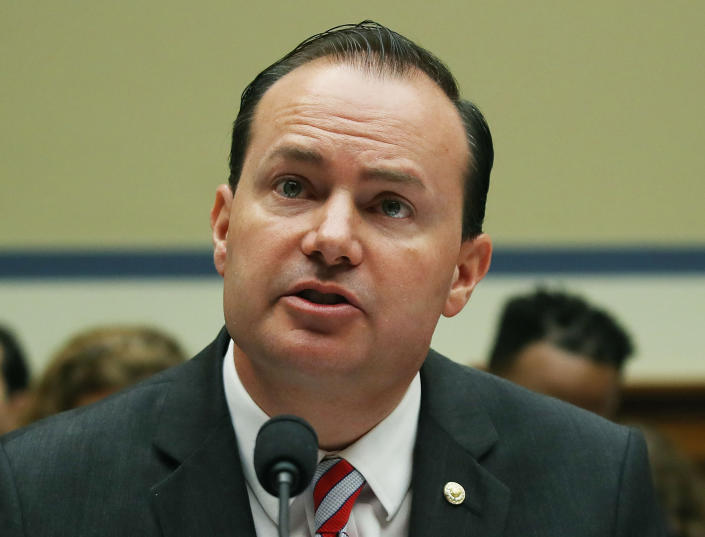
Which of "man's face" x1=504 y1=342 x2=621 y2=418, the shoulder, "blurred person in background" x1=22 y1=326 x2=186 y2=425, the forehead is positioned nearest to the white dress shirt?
the shoulder

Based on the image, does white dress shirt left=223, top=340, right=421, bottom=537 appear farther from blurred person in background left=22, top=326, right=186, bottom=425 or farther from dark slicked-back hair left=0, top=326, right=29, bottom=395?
dark slicked-back hair left=0, top=326, right=29, bottom=395

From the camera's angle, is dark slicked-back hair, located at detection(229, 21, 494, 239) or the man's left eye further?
dark slicked-back hair, located at detection(229, 21, 494, 239)

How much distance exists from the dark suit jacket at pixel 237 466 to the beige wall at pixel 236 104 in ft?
10.1

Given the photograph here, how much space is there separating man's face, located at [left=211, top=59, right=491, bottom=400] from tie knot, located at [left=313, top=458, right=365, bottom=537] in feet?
0.68

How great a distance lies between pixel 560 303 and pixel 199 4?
2.48 metres

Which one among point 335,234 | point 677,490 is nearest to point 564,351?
point 677,490

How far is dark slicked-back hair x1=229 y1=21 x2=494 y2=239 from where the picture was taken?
7.79 ft

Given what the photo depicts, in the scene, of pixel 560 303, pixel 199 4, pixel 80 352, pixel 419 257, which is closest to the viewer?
pixel 419 257

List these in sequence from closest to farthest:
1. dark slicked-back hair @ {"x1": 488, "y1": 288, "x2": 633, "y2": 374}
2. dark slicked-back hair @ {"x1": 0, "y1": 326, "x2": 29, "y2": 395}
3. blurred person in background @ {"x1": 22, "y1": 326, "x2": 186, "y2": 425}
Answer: blurred person in background @ {"x1": 22, "y1": 326, "x2": 186, "y2": 425} < dark slicked-back hair @ {"x1": 488, "y1": 288, "x2": 633, "y2": 374} < dark slicked-back hair @ {"x1": 0, "y1": 326, "x2": 29, "y2": 395}

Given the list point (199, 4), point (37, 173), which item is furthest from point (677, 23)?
point (37, 173)

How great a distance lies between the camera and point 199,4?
5539mm

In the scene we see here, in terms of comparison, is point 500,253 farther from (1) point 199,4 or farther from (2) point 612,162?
(1) point 199,4

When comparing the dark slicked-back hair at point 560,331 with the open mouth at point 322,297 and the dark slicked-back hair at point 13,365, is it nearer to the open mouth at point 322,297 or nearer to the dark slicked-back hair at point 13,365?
the dark slicked-back hair at point 13,365

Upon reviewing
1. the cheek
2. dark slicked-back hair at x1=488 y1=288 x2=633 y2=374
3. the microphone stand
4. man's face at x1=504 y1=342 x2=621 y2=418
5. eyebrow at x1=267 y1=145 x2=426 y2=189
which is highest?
eyebrow at x1=267 y1=145 x2=426 y2=189
